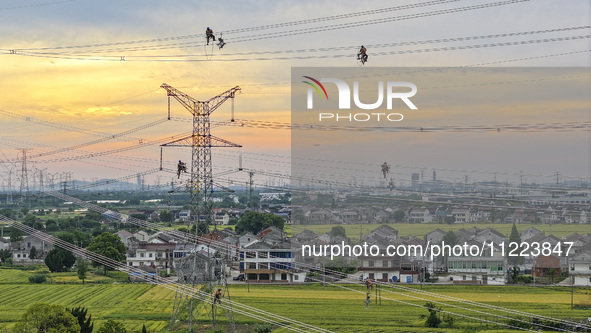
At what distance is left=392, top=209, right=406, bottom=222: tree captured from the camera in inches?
1361

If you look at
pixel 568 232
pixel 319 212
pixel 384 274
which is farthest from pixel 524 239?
pixel 319 212

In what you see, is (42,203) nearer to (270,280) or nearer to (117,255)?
(117,255)

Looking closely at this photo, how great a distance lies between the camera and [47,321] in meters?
10.7

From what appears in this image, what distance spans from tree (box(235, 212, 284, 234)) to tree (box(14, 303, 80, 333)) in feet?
71.4

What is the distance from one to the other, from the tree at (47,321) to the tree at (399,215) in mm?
25246

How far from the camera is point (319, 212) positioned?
114 ft

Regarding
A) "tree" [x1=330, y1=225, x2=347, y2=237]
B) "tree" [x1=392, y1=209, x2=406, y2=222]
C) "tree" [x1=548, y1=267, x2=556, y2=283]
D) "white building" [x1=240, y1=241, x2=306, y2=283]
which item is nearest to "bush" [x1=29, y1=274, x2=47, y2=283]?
"white building" [x1=240, y1=241, x2=306, y2=283]

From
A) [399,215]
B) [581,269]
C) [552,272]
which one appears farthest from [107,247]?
[399,215]

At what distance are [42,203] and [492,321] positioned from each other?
5843 centimetres

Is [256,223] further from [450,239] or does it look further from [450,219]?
[450,239]

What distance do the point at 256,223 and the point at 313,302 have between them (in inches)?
632

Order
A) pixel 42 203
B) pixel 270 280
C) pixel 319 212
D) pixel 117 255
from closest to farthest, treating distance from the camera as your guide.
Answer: pixel 270 280
pixel 117 255
pixel 319 212
pixel 42 203

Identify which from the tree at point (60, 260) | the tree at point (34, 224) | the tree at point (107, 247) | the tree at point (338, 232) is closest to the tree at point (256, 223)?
the tree at point (338, 232)

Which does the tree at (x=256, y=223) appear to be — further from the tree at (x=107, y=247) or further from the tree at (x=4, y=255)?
the tree at (x=4, y=255)
